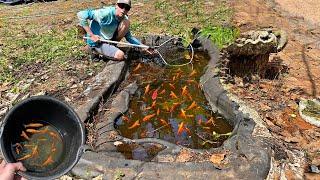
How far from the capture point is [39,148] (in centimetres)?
384

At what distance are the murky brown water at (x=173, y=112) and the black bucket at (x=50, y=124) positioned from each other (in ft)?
5.24

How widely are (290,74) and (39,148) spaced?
460 centimetres

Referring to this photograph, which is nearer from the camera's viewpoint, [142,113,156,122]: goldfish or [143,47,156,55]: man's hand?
[142,113,156,122]: goldfish

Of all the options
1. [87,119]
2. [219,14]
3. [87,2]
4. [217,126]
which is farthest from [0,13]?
[217,126]

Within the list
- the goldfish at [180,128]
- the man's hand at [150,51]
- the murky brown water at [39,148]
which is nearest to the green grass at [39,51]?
the man's hand at [150,51]

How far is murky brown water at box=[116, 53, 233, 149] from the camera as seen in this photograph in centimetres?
530

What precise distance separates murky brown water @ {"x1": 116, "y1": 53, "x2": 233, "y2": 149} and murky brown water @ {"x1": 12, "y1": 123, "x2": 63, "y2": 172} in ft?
5.13

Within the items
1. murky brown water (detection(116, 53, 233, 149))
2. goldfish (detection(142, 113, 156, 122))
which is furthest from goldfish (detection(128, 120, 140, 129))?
goldfish (detection(142, 113, 156, 122))

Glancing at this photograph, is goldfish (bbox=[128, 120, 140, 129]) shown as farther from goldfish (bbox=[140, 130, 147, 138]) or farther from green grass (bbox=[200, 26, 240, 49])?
green grass (bbox=[200, 26, 240, 49])

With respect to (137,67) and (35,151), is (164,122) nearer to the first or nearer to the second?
(137,67)

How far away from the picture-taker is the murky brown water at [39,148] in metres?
3.58

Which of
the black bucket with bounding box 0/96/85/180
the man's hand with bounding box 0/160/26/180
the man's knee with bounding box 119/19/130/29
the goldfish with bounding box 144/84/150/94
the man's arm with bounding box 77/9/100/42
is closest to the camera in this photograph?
the man's hand with bounding box 0/160/26/180

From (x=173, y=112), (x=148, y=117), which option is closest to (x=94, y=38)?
(x=148, y=117)

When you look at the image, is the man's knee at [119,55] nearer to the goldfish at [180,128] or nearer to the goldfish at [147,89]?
the goldfish at [147,89]
